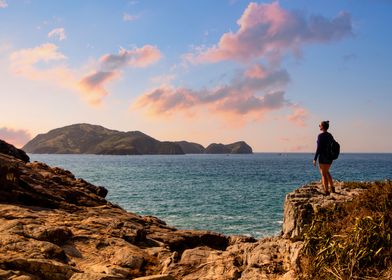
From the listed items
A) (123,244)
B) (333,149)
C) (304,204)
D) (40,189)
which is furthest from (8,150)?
(333,149)

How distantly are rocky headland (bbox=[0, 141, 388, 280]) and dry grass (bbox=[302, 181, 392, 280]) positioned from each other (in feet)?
1.27

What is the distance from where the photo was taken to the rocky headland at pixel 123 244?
412 inches

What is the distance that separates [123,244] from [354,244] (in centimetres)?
865

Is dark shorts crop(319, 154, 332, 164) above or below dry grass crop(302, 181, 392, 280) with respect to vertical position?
above

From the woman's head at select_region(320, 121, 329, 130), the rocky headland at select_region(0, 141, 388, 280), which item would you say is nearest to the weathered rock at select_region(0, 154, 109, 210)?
the rocky headland at select_region(0, 141, 388, 280)

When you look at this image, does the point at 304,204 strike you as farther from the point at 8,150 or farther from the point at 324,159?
the point at 8,150

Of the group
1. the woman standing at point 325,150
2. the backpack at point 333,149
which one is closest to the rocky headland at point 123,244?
the woman standing at point 325,150

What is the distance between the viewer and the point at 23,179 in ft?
65.1

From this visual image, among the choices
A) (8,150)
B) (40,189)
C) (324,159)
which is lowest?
(40,189)

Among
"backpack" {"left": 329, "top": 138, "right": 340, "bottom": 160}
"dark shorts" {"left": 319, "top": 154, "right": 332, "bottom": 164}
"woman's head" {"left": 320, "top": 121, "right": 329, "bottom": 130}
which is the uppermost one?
"woman's head" {"left": 320, "top": 121, "right": 329, "bottom": 130}

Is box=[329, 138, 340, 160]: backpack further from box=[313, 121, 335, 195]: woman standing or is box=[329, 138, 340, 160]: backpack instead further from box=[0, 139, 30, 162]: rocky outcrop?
box=[0, 139, 30, 162]: rocky outcrop

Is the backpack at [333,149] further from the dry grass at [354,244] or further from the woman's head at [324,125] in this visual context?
the dry grass at [354,244]

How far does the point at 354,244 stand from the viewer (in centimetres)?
977

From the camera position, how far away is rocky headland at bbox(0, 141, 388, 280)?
1046 cm
